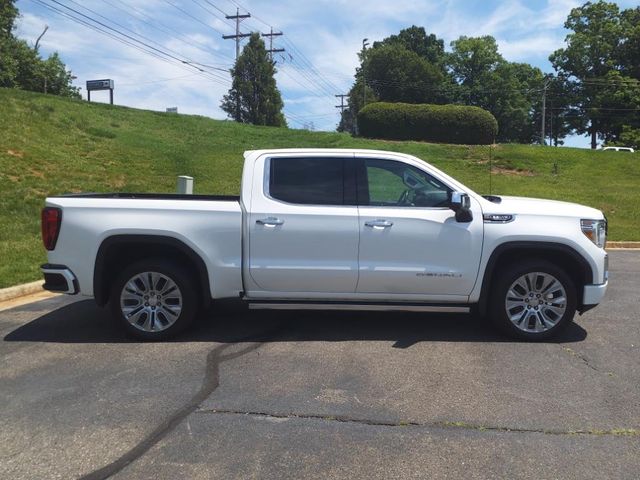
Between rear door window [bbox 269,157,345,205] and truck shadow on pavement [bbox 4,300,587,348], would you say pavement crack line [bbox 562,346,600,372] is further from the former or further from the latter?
rear door window [bbox 269,157,345,205]

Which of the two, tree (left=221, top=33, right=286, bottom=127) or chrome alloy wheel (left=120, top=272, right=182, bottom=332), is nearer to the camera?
chrome alloy wheel (left=120, top=272, right=182, bottom=332)

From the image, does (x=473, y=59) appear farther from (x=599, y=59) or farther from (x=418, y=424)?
(x=418, y=424)

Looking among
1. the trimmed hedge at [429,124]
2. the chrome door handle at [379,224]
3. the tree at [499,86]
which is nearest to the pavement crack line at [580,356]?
the chrome door handle at [379,224]

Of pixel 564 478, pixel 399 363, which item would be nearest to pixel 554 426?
pixel 564 478

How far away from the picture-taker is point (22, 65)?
5622 cm

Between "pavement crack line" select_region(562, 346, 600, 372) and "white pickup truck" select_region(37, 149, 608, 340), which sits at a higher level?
"white pickup truck" select_region(37, 149, 608, 340)

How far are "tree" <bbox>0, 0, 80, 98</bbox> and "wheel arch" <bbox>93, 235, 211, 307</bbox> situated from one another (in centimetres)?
5310

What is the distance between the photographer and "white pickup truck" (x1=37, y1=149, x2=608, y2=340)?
5328 millimetres

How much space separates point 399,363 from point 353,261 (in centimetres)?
108

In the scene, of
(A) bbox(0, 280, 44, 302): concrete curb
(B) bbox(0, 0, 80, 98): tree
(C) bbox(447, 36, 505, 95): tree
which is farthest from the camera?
(C) bbox(447, 36, 505, 95): tree

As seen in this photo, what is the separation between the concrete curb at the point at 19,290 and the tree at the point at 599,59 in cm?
6209

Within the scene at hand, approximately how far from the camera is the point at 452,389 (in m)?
4.32

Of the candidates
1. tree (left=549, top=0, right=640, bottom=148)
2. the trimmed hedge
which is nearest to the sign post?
the trimmed hedge

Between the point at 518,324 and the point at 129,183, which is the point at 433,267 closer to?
the point at 518,324
